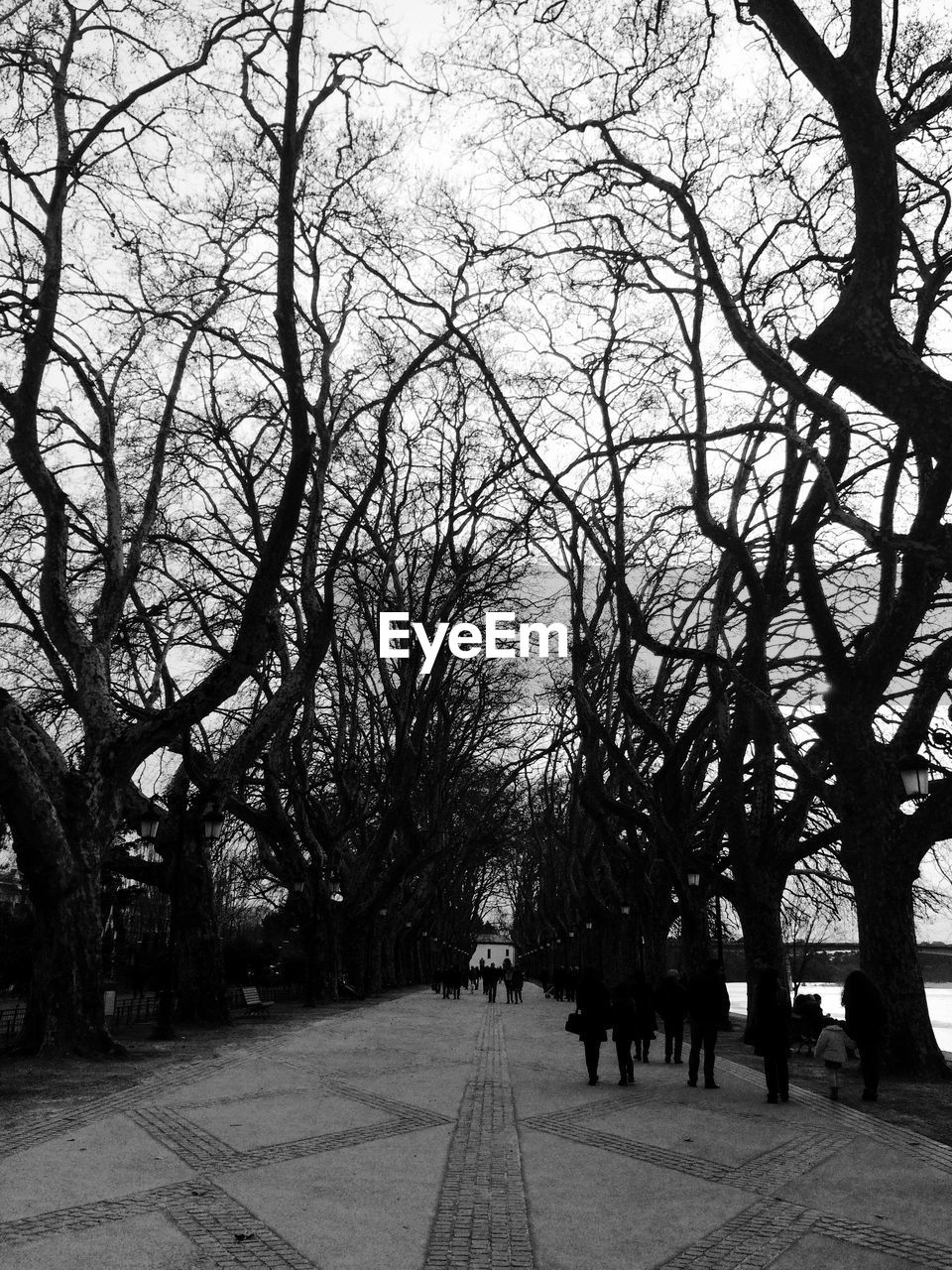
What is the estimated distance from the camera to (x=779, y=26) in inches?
239

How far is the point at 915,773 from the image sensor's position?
11.7 metres

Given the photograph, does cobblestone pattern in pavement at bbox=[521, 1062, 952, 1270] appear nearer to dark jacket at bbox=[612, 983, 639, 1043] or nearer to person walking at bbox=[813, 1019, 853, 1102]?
person walking at bbox=[813, 1019, 853, 1102]

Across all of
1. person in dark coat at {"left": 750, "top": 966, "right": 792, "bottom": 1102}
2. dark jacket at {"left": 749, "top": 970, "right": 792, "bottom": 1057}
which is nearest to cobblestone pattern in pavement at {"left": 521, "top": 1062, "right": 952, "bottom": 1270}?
person in dark coat at {"left": 750, "top": 966, "right": 792, "bottom": 1102}

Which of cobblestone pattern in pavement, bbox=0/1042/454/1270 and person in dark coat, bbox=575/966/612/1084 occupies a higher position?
person in dark coat, bbox=575/966/612/1084

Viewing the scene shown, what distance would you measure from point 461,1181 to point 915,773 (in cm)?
727

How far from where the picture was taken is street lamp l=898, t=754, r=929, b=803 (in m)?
11.7

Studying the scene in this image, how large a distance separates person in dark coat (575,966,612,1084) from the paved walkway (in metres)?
0.65

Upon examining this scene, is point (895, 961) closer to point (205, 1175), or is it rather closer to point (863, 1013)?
point (863, 1013)

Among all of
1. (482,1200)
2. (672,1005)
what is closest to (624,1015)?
(672,1005)

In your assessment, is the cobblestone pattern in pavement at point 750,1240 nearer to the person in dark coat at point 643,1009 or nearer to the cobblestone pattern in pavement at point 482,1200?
the cobblestone pattern in pavement at point 482,1200

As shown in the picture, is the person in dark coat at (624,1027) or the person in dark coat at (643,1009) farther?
the person in dark coat at (643,1009)

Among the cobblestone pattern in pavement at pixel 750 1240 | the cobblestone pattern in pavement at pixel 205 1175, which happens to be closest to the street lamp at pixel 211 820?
the cobblestone pattern in pavement at pixel 205 1175

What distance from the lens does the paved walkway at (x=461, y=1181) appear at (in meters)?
5.07

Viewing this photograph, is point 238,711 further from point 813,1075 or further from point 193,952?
point 813,1075
